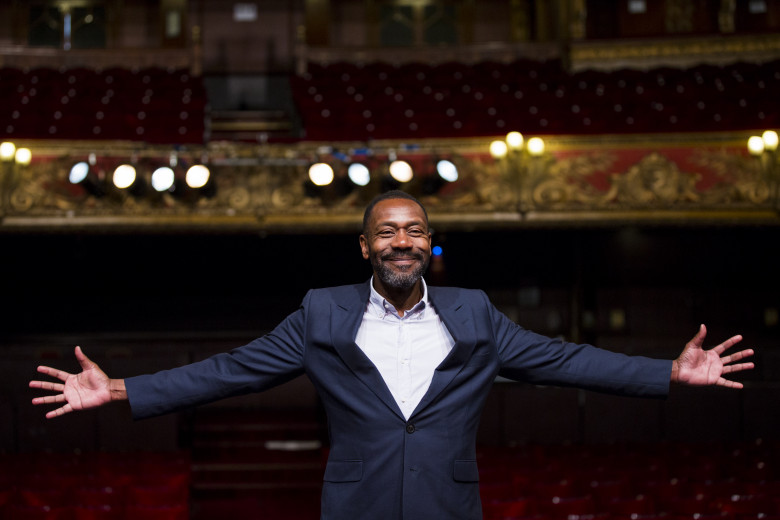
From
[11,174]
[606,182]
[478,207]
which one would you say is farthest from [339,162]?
[11,174]

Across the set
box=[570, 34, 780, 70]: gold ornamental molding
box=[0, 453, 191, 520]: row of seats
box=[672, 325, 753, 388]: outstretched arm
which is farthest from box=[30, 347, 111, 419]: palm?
box=[570, 34, 780, 70]: gold ornamental molding

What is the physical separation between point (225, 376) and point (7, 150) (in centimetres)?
307

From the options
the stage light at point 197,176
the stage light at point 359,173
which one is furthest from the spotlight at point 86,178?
the stage light at point 359,173

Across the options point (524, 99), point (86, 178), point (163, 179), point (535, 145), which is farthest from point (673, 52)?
point (86, 178)

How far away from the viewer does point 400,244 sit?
3.17ft

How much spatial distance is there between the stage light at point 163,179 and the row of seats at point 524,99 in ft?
2.19

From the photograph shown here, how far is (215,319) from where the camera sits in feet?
16.0

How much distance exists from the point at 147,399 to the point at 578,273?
13.2 feet

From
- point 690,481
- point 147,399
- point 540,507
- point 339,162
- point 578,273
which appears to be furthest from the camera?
point 578,273

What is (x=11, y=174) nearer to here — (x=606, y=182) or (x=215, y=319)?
(x=215, y=319)

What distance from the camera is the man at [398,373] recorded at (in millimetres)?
Result: 920

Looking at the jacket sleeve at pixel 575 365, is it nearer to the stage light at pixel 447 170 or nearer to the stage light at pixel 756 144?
the stage light at pixel 447 170

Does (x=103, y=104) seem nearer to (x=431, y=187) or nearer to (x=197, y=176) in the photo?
(x=197, y=176)

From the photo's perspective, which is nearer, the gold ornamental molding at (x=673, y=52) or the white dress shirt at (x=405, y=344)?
the white dress shirt at (x=405, y=344)
